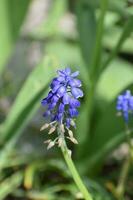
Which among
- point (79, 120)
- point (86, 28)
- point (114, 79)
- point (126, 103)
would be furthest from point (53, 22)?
point (126, 103)

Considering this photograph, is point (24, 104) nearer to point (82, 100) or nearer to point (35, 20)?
point (82, 100)

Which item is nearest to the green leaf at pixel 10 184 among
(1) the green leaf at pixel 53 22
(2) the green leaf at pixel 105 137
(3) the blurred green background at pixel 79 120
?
(3) the blurred green background at pixel 79 120

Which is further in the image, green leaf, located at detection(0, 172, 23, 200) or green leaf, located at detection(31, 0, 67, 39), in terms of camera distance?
green leaf, located at detection(31, 0, 67, 39)

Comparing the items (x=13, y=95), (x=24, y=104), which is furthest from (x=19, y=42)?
(x=24, y=104)

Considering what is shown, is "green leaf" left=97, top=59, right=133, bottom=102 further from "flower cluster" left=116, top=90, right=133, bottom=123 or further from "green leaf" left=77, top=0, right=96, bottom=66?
"flower cluster" left=116, top=90, right=133, bottom=123

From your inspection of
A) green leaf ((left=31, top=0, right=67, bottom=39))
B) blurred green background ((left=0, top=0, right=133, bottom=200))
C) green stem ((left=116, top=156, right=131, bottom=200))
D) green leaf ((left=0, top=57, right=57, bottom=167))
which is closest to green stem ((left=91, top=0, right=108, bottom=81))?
blurred green background ((left=0, top=0, right=133, bottom=200))

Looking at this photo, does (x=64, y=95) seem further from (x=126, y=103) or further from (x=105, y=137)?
(x=105, y=137)

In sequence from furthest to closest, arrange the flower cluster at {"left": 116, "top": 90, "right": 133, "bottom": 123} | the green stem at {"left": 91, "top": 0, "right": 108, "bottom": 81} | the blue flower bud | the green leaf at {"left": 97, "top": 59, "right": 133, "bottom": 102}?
the green leaf at {"left": 97, "top": 59, "right": 133, "bottom": 102}, the green stem at {"left": 91, "top": 0, "right": 108, "bottom": 81}, the flower cluster at {"left": 116, "top": 90, "right": 133, "bottom": 123}, the blue flower bud

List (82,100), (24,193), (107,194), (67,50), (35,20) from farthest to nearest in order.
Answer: (35,20), (67,50), (82,100), (24,193), (107,194)
